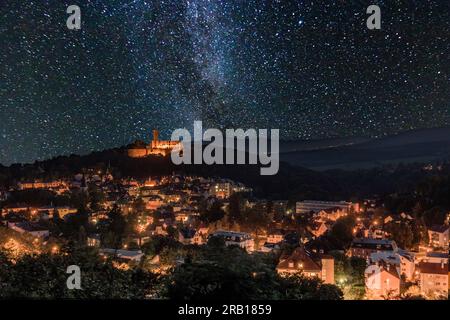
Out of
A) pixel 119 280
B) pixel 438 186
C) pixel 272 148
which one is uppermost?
pixel 272 148

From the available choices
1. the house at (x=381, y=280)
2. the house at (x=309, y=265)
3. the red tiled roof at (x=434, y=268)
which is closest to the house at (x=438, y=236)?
the red tiled roof at (x=434, y=268)

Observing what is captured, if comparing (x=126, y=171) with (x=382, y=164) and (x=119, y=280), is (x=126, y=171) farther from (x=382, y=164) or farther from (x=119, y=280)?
(x=119, y=280)

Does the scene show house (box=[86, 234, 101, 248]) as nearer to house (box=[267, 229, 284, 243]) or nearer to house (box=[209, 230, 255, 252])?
house (box=[209, 230, 255, 252])

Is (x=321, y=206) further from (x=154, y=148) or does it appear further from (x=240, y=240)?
(x=154, y=148)

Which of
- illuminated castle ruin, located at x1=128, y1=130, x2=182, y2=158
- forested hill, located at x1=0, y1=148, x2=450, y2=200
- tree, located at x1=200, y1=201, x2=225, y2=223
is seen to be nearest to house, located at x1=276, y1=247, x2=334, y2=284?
tree, located at x1=200, y1=201, x2=225, y2=223

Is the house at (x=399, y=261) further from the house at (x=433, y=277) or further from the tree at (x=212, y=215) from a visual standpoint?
the tree at (x=212, y=215)

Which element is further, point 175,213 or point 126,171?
point 126,171

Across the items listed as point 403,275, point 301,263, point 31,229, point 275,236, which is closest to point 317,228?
point 275,236

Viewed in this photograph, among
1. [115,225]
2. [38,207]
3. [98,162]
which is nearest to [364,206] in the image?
[115,225]
